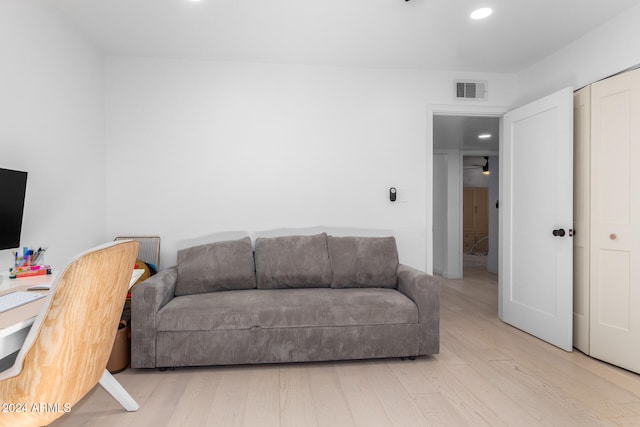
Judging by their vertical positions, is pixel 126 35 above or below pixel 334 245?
above

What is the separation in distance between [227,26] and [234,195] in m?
1.46

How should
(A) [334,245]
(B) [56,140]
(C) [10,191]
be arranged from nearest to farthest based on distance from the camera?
(C) [10,191], (B) [56,140], (A) [334,245]

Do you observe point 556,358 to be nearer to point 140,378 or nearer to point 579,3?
point 579,3

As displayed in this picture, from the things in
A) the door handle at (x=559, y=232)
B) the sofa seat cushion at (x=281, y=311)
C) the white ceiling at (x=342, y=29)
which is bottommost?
the sofa seat cushion at (x=281, y=311)

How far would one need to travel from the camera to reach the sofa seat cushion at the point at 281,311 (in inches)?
96.9

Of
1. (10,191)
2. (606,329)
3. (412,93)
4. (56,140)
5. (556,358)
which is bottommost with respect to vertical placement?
(556,358)

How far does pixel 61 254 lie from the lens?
2629 millimetres

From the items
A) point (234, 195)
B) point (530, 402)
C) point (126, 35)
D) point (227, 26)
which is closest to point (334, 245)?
point (234, 195)

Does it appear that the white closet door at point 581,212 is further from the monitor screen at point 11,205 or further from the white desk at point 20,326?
the monitor screen at point 11,205

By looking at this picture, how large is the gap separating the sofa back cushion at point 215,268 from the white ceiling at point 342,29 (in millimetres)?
1774

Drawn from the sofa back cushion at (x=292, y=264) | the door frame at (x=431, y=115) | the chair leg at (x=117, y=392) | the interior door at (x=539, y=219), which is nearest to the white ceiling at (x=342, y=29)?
the door frame at (x=431, y=115)

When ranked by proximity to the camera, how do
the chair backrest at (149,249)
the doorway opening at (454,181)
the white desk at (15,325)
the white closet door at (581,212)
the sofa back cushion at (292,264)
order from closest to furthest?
1. the white desk at (15,325)
2. the white closet door at (581,212)
3. the sofa back cushion at (292,264)
4. the chair backrest at (149,249)
5. the doorway opening at (454,181)

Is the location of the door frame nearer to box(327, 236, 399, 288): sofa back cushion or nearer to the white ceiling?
the white ceiling

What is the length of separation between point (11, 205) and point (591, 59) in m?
4.23
